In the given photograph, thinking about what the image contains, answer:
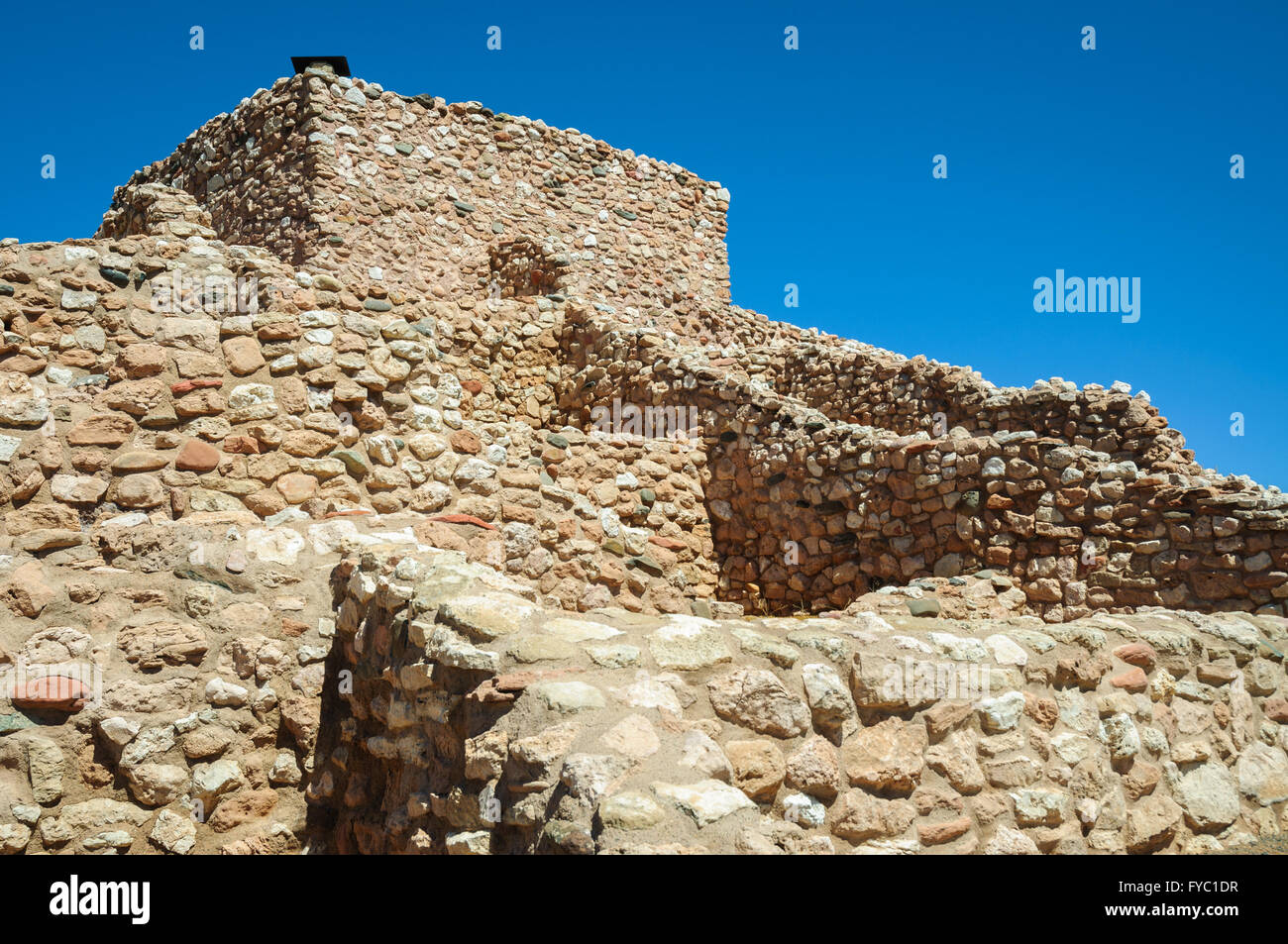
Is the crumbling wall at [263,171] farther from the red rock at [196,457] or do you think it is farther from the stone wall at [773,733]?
the stone wall at [773,733]

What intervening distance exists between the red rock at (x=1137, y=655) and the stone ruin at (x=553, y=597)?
0.05ft

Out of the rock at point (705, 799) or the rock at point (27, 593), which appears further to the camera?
the rock at point (27, 593)

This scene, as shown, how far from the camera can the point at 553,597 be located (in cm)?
514

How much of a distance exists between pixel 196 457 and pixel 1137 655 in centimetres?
463

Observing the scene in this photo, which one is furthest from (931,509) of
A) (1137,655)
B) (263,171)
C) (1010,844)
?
(263,171)

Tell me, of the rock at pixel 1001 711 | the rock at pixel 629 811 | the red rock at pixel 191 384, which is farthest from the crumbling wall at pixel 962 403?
the rock at pixel 629 811

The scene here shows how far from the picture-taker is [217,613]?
4.29 meters

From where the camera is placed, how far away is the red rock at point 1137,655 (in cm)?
405

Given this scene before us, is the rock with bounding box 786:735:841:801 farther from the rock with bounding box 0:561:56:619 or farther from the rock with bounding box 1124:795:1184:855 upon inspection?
the rock with bounding box 0:561:56:619

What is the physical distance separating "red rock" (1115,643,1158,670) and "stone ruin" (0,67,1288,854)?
0.01 m

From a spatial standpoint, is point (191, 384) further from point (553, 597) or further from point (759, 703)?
point (759, 703)

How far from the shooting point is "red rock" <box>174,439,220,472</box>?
488 centimetres

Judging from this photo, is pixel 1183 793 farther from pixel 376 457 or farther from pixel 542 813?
pixel 376 457

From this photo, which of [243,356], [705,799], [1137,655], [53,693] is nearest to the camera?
[705,799]
